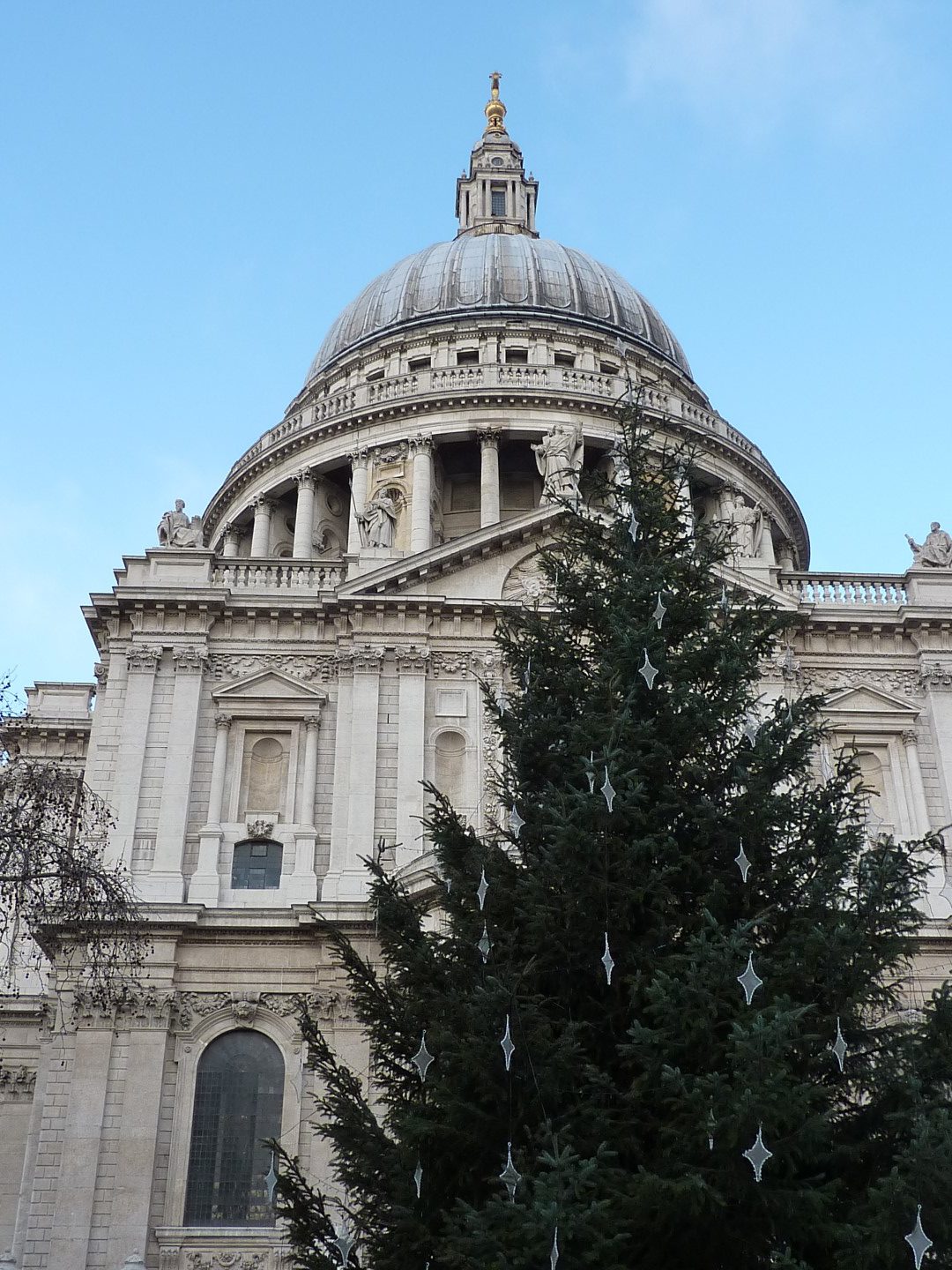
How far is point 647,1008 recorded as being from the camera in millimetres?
13164

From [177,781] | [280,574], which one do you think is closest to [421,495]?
[280,574]

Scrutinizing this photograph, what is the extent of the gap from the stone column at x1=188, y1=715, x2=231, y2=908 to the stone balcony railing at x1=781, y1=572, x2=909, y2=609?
12901 mm

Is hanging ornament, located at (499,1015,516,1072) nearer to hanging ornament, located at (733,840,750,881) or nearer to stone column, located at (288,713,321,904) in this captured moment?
hanging ornament, located at (733,840,750,881)

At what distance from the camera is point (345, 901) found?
28.6 meters

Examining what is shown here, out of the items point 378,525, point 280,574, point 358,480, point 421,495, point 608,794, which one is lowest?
point 608,794

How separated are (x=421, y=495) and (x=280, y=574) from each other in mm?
12947

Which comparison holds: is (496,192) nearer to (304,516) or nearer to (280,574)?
(304,516)

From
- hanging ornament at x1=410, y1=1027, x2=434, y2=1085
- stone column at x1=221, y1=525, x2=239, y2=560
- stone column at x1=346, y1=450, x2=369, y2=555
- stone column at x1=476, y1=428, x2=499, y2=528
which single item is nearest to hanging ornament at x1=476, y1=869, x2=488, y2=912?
hanging ornament at x1=410, y1=1027, x2=434, y2=1085

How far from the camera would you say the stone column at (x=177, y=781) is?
95.3 feet

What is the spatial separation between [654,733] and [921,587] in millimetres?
19960

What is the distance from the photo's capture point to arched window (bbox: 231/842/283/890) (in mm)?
29797

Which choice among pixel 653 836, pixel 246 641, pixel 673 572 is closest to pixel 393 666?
pixel 246 641

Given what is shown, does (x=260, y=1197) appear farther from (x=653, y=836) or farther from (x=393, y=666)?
(x=653, y=836)

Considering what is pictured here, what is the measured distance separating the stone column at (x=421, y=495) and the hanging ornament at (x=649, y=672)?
28.7m
